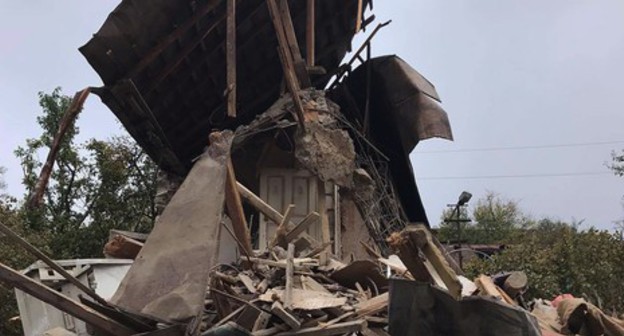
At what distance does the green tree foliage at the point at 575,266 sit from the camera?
12625 millimetres

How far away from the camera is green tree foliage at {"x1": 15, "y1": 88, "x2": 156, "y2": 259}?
703 inches

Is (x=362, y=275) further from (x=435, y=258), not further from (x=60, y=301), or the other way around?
(x=60, y=301)

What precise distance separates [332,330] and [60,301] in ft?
5.99

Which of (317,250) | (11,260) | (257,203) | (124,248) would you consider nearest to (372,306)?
(317,250)

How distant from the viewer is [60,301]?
153 inches

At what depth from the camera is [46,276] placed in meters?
6.99

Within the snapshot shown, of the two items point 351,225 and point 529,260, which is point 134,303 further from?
point 529,260

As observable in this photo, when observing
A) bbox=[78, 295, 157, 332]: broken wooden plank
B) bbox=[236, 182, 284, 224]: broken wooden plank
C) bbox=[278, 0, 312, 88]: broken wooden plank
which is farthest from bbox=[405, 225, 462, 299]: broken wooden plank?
bbox=[278, 0, 312, 88]: broken wooden plank

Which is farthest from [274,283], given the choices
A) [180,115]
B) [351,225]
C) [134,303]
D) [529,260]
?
[529,260]

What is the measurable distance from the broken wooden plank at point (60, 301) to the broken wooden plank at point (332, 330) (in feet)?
3.70

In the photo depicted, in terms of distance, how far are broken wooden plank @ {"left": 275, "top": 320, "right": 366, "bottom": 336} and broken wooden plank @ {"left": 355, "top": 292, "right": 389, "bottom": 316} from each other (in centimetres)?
33

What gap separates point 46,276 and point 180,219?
3115 millimetres

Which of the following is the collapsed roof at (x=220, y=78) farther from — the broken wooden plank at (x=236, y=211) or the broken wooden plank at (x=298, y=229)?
the broken wooden plank at (x=236, y=211)

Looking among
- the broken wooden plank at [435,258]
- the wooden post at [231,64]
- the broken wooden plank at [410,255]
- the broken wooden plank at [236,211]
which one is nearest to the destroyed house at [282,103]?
the wooden post at [231,64]
